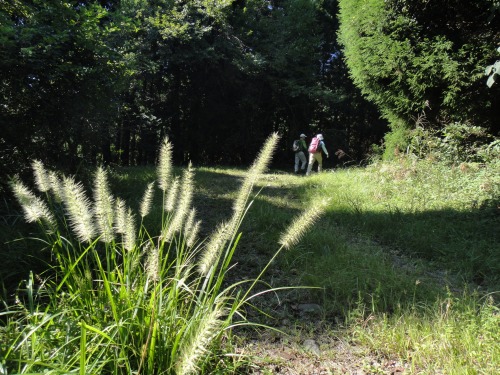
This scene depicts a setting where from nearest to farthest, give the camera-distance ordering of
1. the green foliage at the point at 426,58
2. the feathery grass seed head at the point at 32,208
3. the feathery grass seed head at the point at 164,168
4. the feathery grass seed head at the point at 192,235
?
the feathery grass seed head at the point at 32,208 → the feathery grass seed head at the point at 192,235 → the feathery grass seed head at the point at 164,168 → the green foliage at the point at 426,58

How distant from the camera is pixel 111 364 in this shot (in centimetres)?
173

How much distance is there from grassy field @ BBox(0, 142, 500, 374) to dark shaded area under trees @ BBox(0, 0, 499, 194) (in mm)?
1361

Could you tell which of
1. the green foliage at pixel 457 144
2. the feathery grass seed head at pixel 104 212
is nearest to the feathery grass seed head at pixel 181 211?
the feathery grass seed head at pixel 104 212

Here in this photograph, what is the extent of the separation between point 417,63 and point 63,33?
6.68 m

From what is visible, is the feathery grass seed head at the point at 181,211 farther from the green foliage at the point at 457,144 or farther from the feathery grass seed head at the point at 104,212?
the green foliage at the point at 457,144

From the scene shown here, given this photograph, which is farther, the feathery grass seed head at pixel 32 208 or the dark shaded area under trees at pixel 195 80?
the dark shaded area under trees at pixel 195 80

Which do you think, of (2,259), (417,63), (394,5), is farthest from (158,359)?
(394,5)

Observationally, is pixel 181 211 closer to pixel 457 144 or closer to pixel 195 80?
pixel 457 144

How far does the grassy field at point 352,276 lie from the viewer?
73.2 inches

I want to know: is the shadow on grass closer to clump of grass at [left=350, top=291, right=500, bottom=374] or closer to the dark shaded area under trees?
clump of grass at [left=350, top=291, right=500, bottom=374]

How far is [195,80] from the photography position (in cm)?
1628

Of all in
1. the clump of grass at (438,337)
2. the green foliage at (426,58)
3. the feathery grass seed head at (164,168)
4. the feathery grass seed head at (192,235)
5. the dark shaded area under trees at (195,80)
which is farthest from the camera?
the green foliage at (426,58)

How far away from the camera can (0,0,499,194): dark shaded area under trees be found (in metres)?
4.68

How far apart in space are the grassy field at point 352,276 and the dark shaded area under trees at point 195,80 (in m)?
1.36
